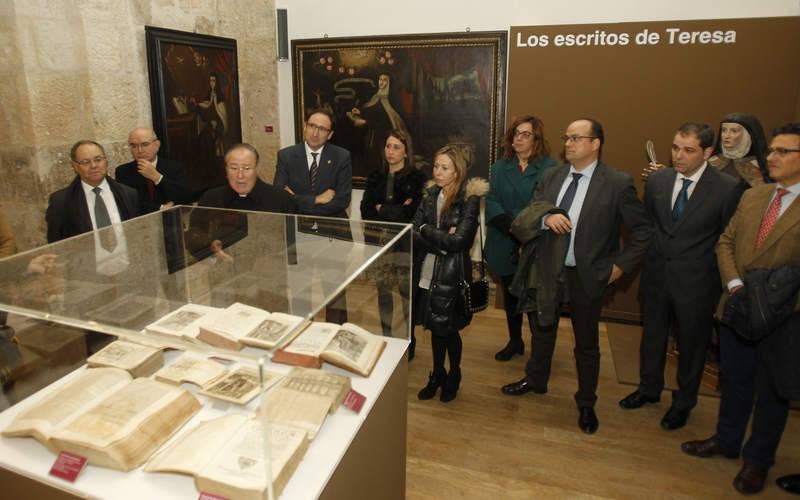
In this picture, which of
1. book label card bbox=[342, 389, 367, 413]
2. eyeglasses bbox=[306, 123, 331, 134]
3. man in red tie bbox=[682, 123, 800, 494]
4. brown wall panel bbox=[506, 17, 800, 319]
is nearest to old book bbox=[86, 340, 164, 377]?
book label card bbox=[342, 389, 367, 413]

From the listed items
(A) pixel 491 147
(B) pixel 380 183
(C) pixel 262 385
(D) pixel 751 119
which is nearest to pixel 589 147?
(D) pixel 751 119

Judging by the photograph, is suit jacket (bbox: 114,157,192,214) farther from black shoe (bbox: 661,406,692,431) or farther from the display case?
black shoe (bbox: 661,406,692,431)

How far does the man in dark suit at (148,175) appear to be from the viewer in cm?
412

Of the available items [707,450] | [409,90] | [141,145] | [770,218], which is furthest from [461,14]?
[707,450]

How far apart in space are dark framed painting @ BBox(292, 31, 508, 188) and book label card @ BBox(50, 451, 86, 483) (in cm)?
467

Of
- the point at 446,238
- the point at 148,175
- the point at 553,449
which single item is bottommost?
the point at 553,449

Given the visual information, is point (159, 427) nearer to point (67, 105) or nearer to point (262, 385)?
point (262, 385)

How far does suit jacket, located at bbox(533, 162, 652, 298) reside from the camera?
3.28 meters

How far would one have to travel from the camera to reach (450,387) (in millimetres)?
3990

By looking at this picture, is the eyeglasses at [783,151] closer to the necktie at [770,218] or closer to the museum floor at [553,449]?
the necktie at [770,218]

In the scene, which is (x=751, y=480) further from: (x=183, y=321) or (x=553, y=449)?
(x=183, y=321)

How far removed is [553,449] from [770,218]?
1.81 metres

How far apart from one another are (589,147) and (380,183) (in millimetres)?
1595

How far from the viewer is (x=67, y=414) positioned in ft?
5.44
